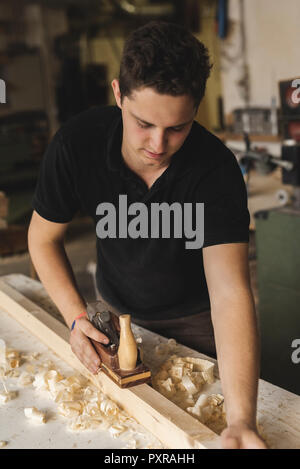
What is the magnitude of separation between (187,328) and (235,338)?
54 centimetres

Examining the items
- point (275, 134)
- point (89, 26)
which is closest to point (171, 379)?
point (275, 134)

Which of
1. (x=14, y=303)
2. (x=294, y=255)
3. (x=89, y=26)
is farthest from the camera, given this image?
(x=89, y=26)

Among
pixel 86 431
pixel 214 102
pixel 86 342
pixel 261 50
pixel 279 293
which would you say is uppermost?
pixel 261 50

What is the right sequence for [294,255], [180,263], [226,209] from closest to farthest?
[226,209] → [180,263] → [294,255]

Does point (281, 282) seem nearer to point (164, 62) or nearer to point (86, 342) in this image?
point (86, 342)

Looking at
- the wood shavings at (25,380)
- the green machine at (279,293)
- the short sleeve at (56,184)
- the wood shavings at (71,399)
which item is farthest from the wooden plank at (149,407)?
the green machine at (279,293)

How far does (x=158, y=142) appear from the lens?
3.59 feet

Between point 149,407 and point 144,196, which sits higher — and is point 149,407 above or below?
below

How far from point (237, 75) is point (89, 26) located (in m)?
2.31

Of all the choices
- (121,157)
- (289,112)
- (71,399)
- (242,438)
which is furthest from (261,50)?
(242,438)

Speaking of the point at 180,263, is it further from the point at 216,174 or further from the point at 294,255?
the point at 294,255

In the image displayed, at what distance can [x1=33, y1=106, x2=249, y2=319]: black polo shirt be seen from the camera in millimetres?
1245

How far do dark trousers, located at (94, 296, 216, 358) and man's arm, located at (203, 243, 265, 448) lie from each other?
430 millimetres
